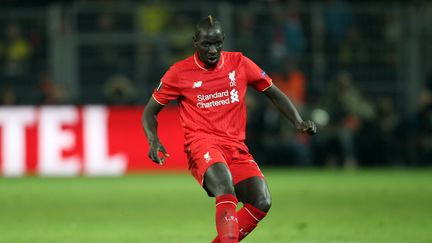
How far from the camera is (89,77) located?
72.4ft

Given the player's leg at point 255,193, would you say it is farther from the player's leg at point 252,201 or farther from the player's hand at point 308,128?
the player's hand at point 308,128

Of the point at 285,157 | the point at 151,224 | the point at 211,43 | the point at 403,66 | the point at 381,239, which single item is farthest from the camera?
the point at 403,66

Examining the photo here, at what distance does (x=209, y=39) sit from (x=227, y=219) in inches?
58.9

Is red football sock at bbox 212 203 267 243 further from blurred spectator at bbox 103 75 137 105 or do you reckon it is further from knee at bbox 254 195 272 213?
blurred spectator at bbox 103 75 137 105

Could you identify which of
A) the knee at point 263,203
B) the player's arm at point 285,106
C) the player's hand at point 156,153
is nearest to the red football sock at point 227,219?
the knee at point 263,203

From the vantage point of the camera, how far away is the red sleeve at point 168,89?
796 centimetres

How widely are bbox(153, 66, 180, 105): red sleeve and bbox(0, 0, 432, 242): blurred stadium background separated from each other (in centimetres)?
712

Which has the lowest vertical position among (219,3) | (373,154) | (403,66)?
(373,154)

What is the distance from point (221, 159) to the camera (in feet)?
24.7

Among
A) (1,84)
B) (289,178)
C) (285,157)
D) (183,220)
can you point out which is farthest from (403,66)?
(183,220)

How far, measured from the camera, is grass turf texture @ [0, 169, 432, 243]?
988 centimetres

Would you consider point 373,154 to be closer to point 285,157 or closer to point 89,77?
point 285,157

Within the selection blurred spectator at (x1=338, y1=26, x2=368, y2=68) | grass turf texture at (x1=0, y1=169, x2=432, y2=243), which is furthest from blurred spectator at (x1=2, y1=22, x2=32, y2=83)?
blurred spectator at (x1=338, y1=26, x2=368, y2=68)

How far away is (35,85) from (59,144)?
3.80 meters
